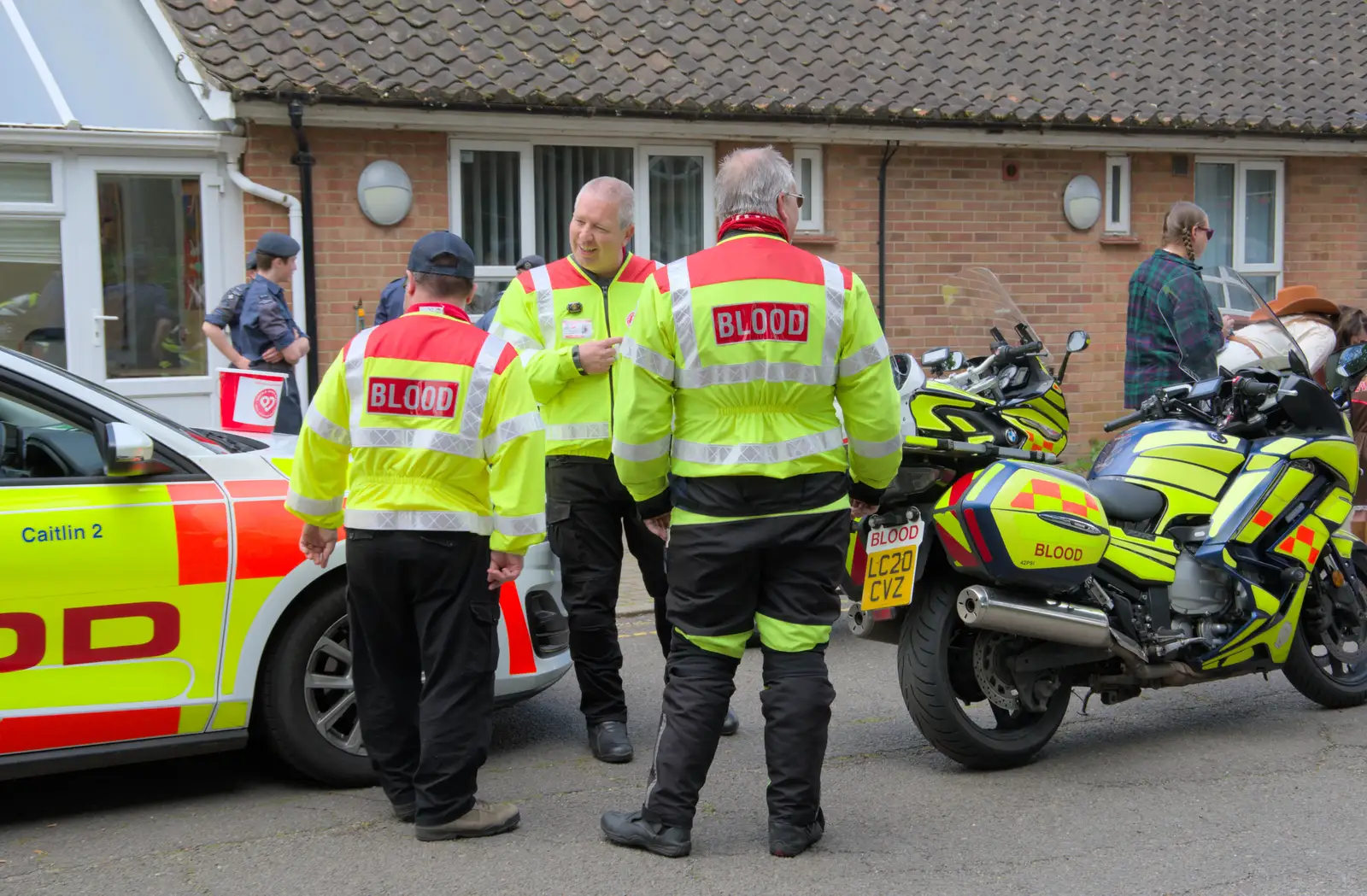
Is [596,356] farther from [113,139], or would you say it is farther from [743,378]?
[113,139]

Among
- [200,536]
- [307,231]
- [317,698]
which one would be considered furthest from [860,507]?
[307,231]

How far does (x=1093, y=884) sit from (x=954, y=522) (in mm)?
1245

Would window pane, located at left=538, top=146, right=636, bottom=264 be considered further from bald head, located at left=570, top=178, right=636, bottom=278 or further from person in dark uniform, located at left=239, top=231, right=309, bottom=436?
bald head, located at left=570, top=178, right=636, bottom=278

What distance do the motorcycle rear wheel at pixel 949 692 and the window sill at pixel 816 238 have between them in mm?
7426

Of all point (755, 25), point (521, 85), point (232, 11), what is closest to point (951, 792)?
point (521, 85)

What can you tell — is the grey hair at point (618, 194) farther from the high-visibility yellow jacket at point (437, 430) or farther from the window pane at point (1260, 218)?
the window pane at point (1260, 218)

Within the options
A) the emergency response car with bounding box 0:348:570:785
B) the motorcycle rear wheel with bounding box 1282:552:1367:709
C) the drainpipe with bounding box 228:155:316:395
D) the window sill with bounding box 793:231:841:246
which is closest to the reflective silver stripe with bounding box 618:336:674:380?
the emergency response car with bounding box 0:348:570:785

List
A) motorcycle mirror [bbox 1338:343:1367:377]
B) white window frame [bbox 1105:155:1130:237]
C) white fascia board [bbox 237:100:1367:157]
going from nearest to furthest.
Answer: motorcycle mirror [bbox 1338:343:1367:377]
white fascia board [bbox 237:100:1367:157]
white window frame [bbox 1105:155:1130:237]

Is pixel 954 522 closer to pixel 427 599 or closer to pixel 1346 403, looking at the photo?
pixel 427 599

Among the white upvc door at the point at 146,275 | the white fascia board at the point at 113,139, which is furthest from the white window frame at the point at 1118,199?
the white upvc door at the point at 146,275

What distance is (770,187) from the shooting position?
4336 mm

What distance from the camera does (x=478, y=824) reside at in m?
4.46

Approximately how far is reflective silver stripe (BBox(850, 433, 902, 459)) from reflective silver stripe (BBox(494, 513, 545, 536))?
0.96 meters

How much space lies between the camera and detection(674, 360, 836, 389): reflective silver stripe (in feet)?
13.7
